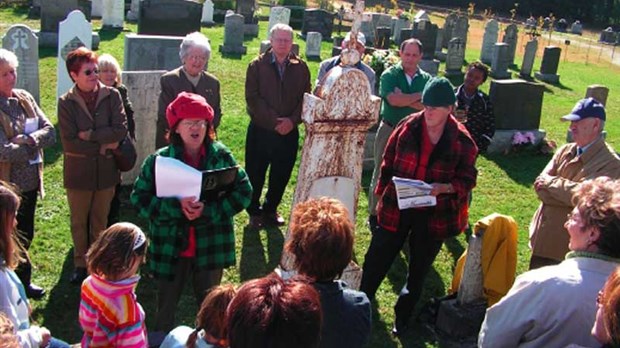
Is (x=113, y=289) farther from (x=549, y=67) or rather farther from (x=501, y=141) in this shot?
(x=549, y=67)

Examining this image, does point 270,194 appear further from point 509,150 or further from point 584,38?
point 584,38

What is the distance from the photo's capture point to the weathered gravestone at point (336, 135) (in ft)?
16.3

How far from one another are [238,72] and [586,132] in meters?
10.4

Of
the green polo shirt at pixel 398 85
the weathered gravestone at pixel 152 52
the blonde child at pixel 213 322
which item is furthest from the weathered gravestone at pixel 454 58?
the blonde child at pixel 213 322

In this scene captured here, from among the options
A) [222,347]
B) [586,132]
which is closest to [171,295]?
[222,347]

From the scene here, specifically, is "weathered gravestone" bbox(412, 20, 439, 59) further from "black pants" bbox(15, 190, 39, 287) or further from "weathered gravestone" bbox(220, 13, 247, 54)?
"black pants" bbox(15, 190, 39, 287)

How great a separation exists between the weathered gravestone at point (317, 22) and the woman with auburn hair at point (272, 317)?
1931 cm

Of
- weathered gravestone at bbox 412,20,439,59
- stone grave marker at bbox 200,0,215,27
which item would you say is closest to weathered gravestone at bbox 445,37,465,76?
weathered gravestone at bbox 412,20,439,59

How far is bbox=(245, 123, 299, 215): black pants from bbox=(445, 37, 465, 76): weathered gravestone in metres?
12.1

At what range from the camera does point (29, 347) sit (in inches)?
123

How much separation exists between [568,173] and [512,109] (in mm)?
6152

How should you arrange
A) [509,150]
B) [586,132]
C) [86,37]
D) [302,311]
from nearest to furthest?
[302,311] → [586,132] → [86,37] → [509,150]

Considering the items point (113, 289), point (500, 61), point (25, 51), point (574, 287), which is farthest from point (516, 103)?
point (113, 289)

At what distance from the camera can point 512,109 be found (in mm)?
10969
